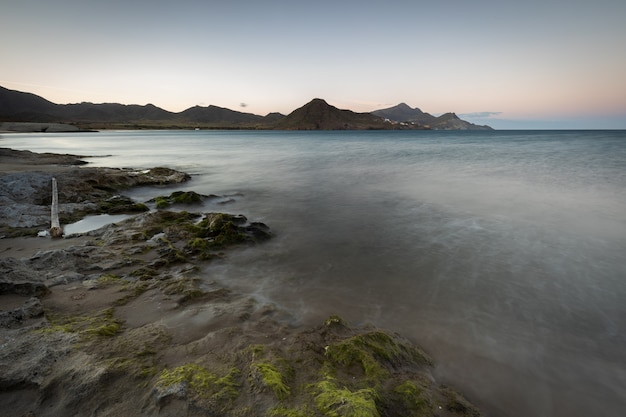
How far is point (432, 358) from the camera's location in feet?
15.4

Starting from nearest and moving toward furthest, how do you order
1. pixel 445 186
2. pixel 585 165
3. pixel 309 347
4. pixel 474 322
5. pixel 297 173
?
pixel 309 347
pixel 474 322
pixel 445 186
pixel 297 173
pixel 585 165

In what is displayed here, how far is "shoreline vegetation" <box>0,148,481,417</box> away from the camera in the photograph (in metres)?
3.19

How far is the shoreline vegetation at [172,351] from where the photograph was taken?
319cm

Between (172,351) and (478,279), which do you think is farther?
(478,279)

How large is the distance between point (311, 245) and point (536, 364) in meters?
6.10

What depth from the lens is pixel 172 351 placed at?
13.4 ft

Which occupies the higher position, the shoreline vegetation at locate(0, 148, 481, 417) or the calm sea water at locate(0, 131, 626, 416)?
the shoreline vegetation at locate(0, 148, 481, 417)

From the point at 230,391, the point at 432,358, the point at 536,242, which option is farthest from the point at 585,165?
the point at 230,391

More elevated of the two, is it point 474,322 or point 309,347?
point 309,347

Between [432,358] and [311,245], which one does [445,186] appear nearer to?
[311,245]

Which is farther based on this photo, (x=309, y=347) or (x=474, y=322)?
(x=474, y=322)

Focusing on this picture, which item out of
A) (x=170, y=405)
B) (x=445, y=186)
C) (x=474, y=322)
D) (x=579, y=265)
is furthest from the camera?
(x=445, y=186)

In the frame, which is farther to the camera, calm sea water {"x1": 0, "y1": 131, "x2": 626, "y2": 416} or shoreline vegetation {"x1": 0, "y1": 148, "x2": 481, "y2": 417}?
calm sea water {"x1": 0, "y1": 131, "x2": 626, "y2": 416}

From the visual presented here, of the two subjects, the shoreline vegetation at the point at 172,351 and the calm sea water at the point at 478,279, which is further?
the calm sea water at the point at 478,279
